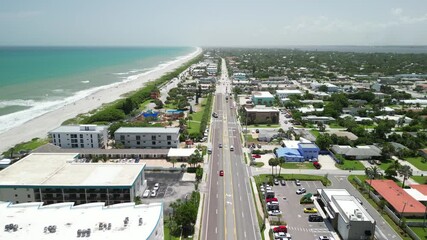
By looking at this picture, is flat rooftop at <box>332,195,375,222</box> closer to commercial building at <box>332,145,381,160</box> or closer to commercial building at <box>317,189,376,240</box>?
commercial building at <box>317,189,376,240</box>

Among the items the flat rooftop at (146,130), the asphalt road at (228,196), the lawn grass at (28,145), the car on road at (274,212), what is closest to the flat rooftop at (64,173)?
the asphalt road at (228,196)

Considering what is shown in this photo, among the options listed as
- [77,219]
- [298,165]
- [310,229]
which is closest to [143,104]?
[298,165]

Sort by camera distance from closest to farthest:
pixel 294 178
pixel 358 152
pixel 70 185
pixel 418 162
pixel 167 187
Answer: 1. pixel 70 185
2. pixel 167 187
3. pixel 294 178
4. pixel 418 162
5. pixel 358 152

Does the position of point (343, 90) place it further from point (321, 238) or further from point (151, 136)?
point (321, 238)

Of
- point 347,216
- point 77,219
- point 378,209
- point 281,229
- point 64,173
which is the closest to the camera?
point 77,219

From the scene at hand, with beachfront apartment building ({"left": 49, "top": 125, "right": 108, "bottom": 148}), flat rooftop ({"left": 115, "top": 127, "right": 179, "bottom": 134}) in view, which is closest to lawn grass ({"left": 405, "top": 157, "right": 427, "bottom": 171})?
flat rooftop ({"left": 115, "top": 127, "right": 179, "bottom": 134})

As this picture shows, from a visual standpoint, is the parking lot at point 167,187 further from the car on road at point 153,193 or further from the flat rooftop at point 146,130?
the flat rooftop at point 146,130

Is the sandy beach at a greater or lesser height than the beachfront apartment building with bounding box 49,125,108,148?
lesser

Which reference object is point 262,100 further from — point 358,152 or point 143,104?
point 358,152
